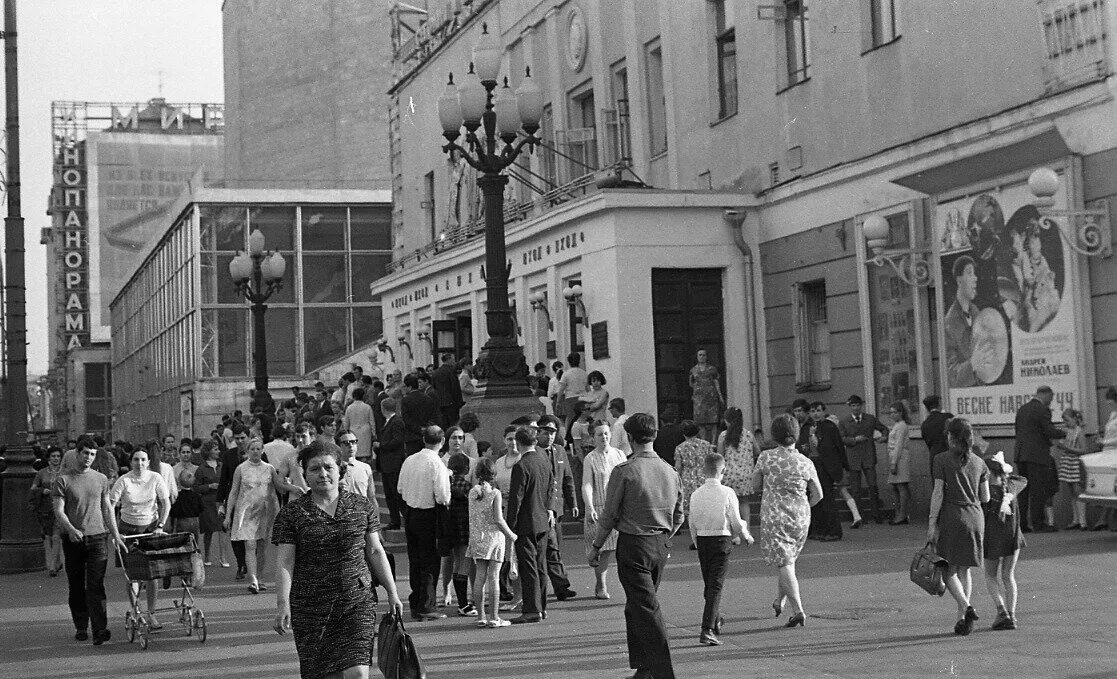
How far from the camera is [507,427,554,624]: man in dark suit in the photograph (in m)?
12.8

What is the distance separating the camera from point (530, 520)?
42.5ft

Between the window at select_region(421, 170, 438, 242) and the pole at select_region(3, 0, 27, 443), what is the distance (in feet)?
68.3

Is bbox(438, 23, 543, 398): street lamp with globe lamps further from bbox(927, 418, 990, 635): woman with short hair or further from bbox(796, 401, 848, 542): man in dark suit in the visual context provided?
bbox(927, 418, 990, 635): woman with short hair

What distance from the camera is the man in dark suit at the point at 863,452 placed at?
67.4ft

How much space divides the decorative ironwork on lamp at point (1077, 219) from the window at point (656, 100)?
38.2ft

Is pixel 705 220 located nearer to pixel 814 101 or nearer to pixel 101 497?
pixel 814 101

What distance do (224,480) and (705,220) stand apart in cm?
998

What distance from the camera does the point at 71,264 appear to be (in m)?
92.5

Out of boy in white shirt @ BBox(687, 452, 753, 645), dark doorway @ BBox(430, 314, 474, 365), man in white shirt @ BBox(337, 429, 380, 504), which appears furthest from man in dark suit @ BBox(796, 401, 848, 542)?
dark doorway @ BBox(430, 314, 474, 365)

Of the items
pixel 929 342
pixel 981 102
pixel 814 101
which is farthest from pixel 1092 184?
pixel 814 101

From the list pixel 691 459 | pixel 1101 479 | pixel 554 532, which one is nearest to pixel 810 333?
pixel 691 459

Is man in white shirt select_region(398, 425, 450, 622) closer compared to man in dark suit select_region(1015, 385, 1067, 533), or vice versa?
man in white shirt select_region(398, 425, 450, 622)

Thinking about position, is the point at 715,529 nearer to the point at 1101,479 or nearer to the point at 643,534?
the point at 643,534

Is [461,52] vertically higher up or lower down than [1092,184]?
higher up
